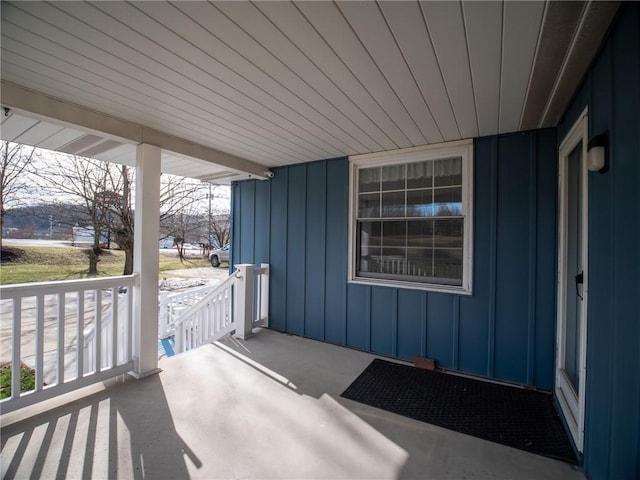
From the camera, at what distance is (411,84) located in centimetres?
204

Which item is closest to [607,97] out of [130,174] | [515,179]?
[515,179]

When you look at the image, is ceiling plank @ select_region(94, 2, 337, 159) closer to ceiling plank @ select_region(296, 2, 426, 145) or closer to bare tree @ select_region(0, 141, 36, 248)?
ceiling plank @ select_region(296, 2, 426, 145)

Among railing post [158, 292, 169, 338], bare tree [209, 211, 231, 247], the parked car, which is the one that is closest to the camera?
railing post [158, 292, 169, 338]

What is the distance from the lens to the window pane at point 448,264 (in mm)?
3236

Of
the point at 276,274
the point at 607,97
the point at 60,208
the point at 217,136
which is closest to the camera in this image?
the point at 607,97

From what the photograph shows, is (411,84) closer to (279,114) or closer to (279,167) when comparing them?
(279,114)

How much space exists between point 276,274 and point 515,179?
10.4ft

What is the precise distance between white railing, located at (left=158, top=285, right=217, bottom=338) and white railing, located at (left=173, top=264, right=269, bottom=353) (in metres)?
0.68

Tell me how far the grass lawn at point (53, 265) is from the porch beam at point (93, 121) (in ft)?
20.5

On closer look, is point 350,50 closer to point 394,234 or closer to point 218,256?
point 394,234

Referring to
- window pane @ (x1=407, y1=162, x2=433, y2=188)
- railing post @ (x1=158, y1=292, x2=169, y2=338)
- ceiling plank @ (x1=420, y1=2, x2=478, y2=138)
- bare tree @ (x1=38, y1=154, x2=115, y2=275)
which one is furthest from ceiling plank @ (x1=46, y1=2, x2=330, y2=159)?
bare tree @ (x1=38, y1=154, x2=115, y2=275)

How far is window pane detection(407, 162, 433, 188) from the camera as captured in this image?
3.40 metres

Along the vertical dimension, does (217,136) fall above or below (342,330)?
above

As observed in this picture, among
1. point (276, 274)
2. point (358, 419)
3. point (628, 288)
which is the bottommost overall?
point (358, 419)
